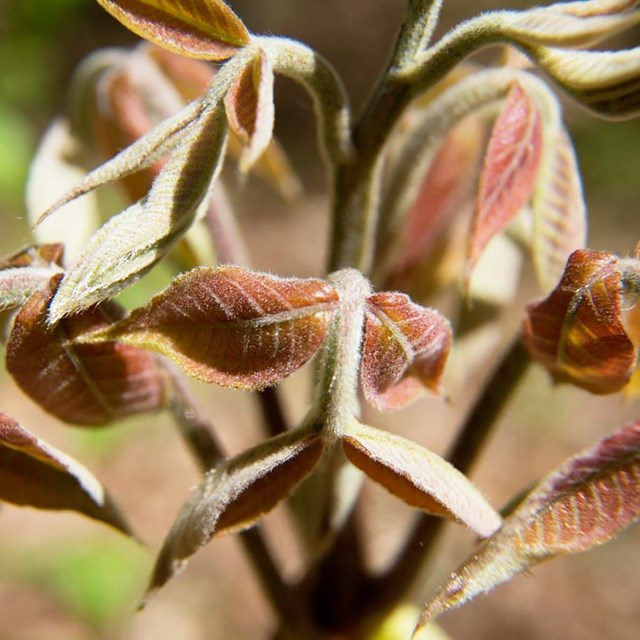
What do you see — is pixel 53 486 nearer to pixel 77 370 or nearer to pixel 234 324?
pixel 77 370

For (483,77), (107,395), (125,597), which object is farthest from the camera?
(125,597)

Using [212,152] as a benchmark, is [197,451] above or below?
below

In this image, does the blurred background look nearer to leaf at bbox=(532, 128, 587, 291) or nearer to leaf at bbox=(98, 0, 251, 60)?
leaf at bbox=(532, 128, 587, 291)

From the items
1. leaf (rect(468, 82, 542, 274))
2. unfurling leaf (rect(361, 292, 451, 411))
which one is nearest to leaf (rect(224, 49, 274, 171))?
unfurling leaf (rect(361, 292, 451, 411))

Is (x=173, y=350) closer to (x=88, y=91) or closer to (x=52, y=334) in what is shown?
(x=52, y=334)

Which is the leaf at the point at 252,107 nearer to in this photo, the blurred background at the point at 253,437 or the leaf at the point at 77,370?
the leaf at the point at 77,370

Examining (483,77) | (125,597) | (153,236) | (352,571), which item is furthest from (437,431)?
(153,236)

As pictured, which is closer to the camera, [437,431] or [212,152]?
[212,152]
